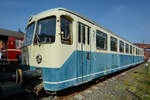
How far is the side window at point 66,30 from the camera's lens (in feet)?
13.8

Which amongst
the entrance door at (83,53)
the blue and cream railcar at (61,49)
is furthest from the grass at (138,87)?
the entrance door at (83,53)

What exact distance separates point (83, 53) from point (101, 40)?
209 centimetres

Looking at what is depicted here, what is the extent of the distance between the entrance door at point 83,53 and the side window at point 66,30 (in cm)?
47

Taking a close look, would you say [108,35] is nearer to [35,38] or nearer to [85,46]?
Result: [85,46]

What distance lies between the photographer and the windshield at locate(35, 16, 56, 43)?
416 cm

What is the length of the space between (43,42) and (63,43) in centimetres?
70

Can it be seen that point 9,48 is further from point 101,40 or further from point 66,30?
point 66,30

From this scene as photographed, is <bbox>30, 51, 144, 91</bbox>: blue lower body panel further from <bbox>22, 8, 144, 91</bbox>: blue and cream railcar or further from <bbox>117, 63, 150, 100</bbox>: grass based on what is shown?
<bbox>117, 63, 150, 100</bbox>: grass

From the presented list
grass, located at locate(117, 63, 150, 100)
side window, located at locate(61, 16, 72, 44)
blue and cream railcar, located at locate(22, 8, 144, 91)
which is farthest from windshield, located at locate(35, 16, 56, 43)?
grass, located at locate(117, 63, 150, 100)

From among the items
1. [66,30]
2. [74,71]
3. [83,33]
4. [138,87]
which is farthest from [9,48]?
[138,87]

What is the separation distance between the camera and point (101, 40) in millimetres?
6707

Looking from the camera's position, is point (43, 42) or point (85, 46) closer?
point (43, 42)

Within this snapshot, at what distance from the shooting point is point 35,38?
458 centimetres

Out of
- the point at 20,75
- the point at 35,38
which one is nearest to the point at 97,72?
the point at 35,38
